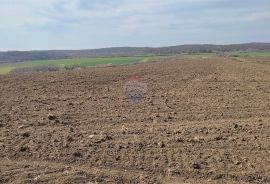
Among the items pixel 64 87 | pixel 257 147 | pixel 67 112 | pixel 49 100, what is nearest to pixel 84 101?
pixel 49 100

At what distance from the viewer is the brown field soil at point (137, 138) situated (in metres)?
8.94

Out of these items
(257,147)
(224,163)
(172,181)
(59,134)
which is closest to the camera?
(172,181)

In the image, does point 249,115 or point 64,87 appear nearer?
point 249,115

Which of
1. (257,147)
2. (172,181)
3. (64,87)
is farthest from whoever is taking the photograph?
(64,87)

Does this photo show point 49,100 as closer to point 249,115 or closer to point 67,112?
point 67,112

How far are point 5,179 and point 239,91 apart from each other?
41.3ft

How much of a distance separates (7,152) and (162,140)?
3.35 metres

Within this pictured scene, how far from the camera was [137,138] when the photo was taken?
11.3m

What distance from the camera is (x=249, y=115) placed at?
46.4 feet

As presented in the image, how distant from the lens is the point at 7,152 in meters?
10.5

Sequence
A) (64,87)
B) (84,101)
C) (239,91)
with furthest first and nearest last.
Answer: (64,87) < (239,91) < (84,101)

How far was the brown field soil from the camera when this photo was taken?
352 inches

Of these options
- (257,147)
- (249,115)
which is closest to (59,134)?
(257,147)

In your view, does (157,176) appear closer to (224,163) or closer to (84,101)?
(224,163)
